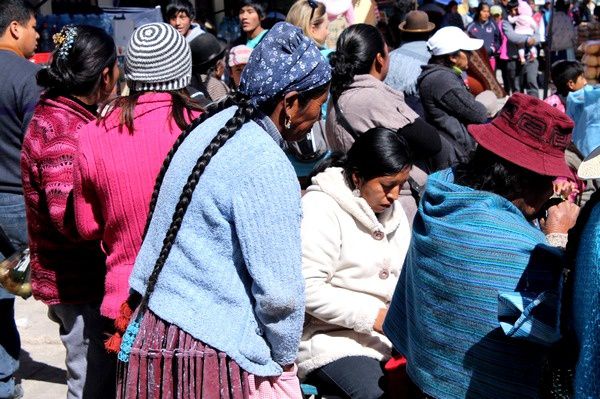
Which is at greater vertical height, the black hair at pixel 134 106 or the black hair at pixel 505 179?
the black hair at pixel 505 179

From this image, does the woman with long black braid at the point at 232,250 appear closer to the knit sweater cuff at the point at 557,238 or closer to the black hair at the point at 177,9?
the knit sweater cuff at the point at 557,238

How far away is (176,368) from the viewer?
8.27ft

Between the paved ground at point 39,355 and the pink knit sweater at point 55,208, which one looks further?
the paved ground at point 39,355

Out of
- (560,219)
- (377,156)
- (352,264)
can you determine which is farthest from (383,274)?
(560,219)

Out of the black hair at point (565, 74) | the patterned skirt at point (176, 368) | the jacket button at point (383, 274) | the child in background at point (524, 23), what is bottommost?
the child in background at point (524, 23)

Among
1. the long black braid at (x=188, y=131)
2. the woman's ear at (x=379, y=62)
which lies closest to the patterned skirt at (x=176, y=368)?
the long black braid at (x=188, y=131)

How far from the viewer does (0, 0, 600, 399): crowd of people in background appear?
7.95 feet

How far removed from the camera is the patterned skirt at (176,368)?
8.16 feet

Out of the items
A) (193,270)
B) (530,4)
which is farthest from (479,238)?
(530,4)

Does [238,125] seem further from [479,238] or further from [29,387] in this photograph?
[29,387]

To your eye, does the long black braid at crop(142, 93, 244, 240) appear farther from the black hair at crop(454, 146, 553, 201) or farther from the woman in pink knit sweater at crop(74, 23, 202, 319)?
the black hair at crop(454, 146, 553, 201)

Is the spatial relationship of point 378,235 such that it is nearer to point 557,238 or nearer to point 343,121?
point 557,238

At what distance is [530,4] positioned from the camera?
693 inches

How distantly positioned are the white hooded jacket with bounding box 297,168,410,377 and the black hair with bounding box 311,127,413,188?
0.25 ft
